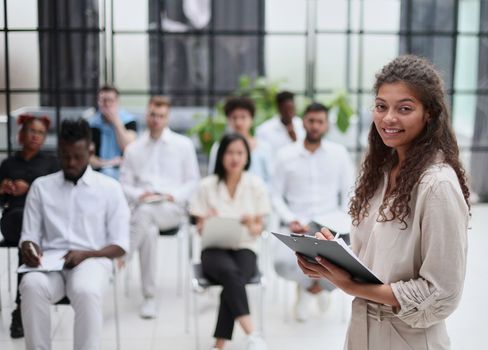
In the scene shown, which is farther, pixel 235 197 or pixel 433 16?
pixel 433 16

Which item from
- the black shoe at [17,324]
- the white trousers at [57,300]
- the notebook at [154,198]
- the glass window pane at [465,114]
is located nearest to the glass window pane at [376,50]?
the glass window pane at [465,114]

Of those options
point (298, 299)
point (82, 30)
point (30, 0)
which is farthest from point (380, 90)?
point (82, 30)

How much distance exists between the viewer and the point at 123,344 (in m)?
4.38

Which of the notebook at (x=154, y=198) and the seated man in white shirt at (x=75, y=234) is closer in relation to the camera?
the seated man in white shirt at (x=75, y=234)

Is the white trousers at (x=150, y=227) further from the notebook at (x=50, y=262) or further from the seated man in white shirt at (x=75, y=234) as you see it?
the notebook at (x=50, y=262)

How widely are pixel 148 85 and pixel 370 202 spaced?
6144 millimetres

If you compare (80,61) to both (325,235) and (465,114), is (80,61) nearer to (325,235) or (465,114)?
(465,114)

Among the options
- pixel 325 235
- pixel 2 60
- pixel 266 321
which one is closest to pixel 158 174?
pixel 266 321

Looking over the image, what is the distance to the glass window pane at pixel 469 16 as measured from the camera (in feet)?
26.7

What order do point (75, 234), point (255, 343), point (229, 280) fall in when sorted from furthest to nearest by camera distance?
point (229, 280) < point (255, 343) < point (75, 234)

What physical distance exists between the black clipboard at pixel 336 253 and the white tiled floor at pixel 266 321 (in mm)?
1759

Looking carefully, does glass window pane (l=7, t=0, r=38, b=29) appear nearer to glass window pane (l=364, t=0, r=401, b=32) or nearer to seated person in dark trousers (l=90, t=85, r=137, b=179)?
seated person in dark trousers (l=90, t=85, r=137, b=179)

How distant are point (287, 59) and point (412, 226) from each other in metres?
6.36

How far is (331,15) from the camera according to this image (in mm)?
8234
